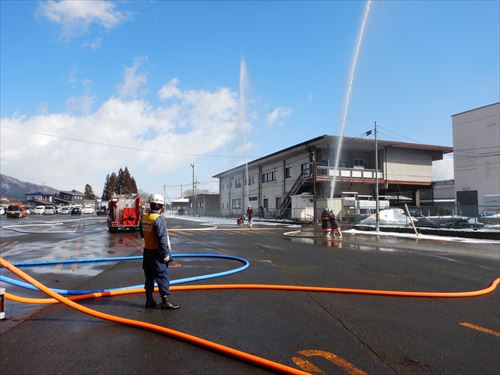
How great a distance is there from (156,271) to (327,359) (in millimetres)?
2791

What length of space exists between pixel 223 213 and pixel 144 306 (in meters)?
54.3

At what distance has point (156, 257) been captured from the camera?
211 inches

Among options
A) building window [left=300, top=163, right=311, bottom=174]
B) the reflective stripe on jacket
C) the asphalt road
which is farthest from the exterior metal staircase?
the reflective stripe on jacket

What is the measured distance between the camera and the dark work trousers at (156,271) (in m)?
5.31

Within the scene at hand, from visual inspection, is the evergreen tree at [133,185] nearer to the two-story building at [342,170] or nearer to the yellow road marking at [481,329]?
the two-story building at [342,170]

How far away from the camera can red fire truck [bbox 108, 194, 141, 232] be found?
21.5m

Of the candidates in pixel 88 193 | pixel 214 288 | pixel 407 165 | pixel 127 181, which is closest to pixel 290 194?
pixel 407 165

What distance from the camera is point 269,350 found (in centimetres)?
388

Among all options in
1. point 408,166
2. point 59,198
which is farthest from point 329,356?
point 59,198

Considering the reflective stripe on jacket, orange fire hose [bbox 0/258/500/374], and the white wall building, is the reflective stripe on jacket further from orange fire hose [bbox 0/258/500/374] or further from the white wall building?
the white wall building

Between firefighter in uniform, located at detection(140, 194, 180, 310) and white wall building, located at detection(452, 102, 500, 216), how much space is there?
43608 mm

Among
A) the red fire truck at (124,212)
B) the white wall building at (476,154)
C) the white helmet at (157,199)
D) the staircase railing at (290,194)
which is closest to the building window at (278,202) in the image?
the staircase railing at (290,194)

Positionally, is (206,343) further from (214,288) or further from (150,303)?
(214,288)

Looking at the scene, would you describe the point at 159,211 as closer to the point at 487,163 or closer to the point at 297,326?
the point at 297,326
